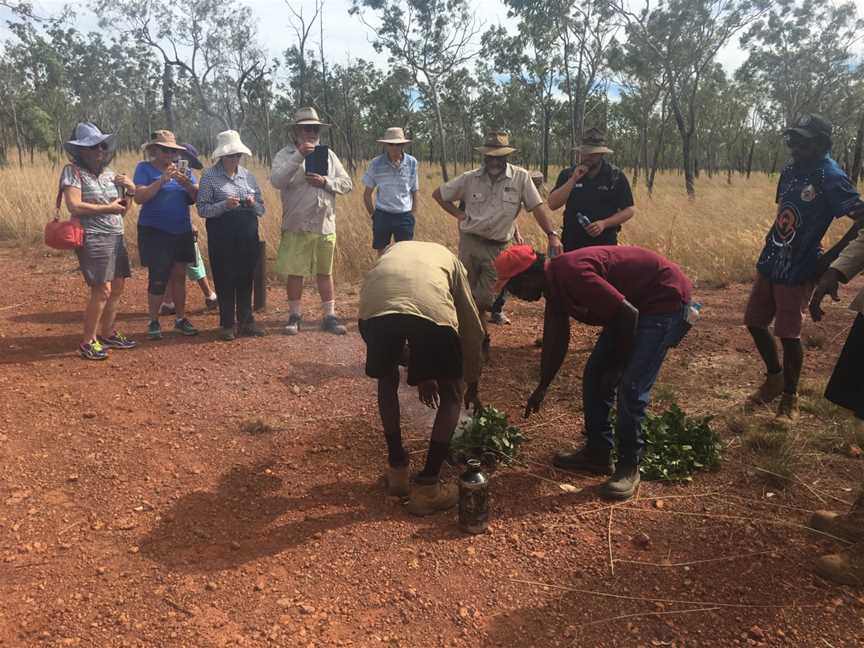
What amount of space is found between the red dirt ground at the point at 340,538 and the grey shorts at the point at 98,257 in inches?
30.5

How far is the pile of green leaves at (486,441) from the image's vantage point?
3.36 metres

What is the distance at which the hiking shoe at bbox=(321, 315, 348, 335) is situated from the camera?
18.7ft

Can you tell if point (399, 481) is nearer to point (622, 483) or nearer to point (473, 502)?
point (473, 502)

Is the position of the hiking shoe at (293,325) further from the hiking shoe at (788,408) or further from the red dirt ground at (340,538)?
the hiking shoe at (788,408)

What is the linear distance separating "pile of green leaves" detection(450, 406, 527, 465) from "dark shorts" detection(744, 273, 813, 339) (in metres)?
1.76

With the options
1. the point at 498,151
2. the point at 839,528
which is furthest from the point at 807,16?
the point at 839,528

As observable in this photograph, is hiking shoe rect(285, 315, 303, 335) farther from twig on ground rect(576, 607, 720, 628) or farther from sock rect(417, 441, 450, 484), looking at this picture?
twig on ground rect(576, 607, 720, 628)

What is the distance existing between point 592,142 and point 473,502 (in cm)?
297

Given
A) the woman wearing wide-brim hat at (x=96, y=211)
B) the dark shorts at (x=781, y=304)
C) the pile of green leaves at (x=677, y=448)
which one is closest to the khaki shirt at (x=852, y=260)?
the dark shorts at (x=781, y=304)

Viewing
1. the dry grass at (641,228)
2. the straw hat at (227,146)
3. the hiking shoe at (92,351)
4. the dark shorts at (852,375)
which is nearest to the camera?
the dark shorts at (852,375)

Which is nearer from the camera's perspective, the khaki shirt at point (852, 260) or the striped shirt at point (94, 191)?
the khaki shirt at point (852, 260)

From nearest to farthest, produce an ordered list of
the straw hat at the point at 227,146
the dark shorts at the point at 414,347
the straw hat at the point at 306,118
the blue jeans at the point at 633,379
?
the dark shorts at the point at 414,347 → the blue jeans at the point at 633,379 → the straw hat at the point at 227,146 → the straw hat at the point at 306,118

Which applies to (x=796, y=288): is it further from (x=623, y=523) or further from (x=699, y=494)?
(x=623, y=523)

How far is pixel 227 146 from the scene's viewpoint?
5.12 metres
